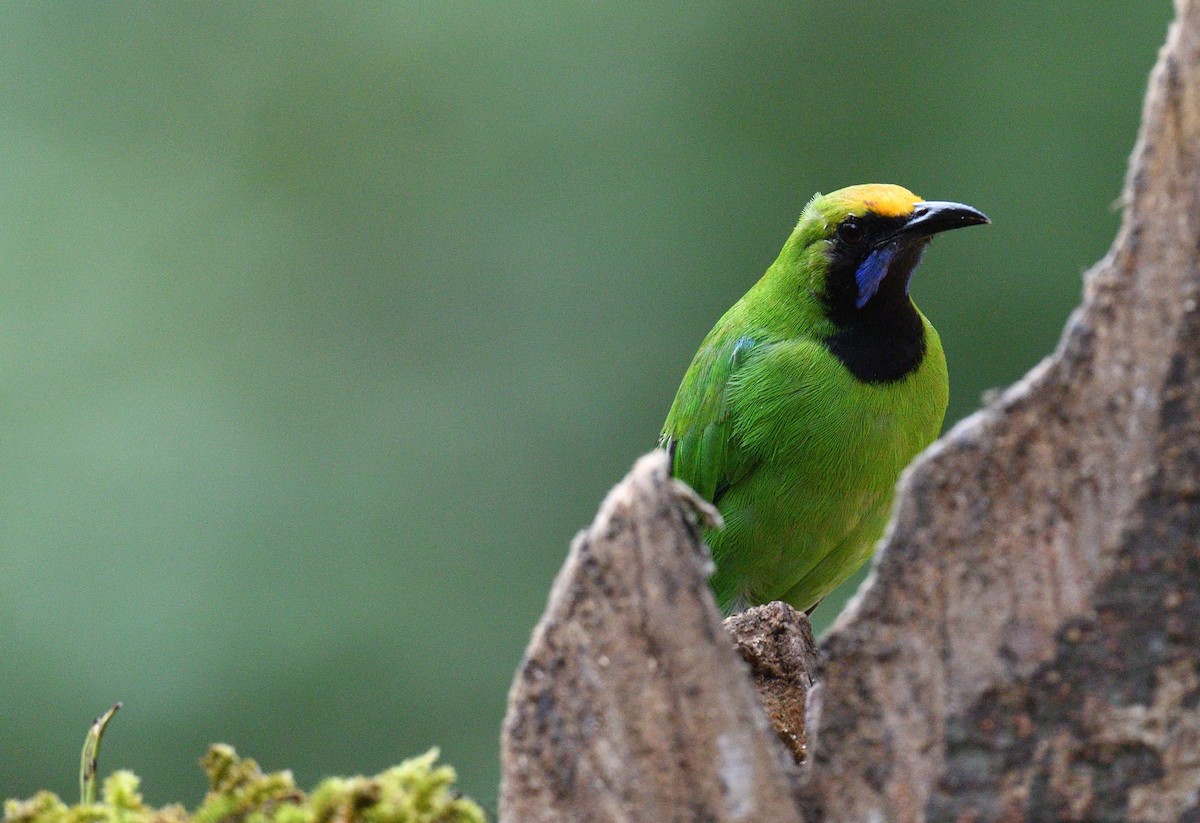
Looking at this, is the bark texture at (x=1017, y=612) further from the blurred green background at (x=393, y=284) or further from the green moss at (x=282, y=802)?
the blurred green background at (x=393, y=284)

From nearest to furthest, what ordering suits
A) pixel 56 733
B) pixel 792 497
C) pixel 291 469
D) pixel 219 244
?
pixel 792 497 < pixel 56 733 < pixel 291 469 < pixel 219 244

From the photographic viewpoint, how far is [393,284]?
28.1ft

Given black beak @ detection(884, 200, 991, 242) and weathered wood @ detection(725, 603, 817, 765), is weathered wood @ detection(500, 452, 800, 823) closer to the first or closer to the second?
weathered wood @ detection(725, 603, 817, 765)

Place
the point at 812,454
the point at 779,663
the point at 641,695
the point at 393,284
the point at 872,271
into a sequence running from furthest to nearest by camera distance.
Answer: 1. the point at 393,284
2. the point at 872,271
3. the point at 812,454
4. the point at 779,663
5. the point at 641,695

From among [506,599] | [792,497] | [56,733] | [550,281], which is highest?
[550,281]

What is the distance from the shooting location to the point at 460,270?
336 inches

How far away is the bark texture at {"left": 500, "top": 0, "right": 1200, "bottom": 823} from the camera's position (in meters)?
1.66

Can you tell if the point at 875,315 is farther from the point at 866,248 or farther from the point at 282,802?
the point at 282,802

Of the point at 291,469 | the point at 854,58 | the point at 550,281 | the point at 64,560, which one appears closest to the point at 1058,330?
the point at 854,58

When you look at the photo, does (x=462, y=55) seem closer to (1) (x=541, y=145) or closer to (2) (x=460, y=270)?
(1) (x=541, y=145)

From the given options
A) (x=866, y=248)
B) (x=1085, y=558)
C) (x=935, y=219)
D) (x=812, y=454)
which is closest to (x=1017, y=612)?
(x=1085, y=558)

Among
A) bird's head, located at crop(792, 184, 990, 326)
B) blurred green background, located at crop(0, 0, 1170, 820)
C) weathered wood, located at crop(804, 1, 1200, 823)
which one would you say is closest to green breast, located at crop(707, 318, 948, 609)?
bird's head, located at crop(792, 184, 990, 326)

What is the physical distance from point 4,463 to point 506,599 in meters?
2.57

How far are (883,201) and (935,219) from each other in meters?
0.21
